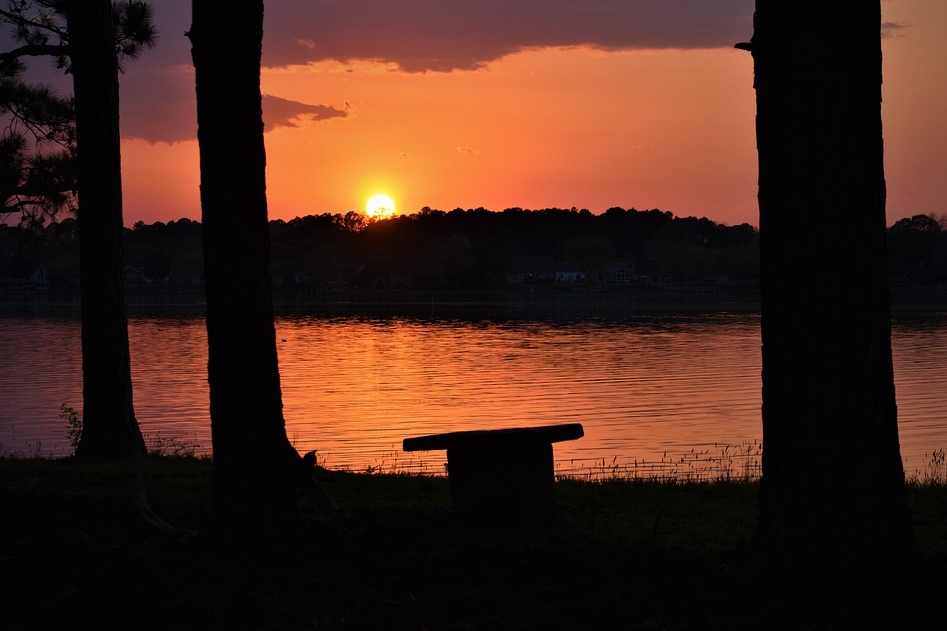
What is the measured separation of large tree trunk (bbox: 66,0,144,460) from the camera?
42.4 feet

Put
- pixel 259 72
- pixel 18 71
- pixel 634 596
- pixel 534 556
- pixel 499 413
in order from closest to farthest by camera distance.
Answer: pixel 634 596, pixel 534 556, pixel 259 72, pixel 18 71, pixel 499 413

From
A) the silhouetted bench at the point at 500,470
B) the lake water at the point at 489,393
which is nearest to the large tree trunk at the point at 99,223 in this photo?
the lake water at the point at 489,393

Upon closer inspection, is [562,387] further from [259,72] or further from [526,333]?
[526,333]

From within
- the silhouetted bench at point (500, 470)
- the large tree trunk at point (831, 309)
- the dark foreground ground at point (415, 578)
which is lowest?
the dark foreground ground at point (415, 578)

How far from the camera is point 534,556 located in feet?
23.7

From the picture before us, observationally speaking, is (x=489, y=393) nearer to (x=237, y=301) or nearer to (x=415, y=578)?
(x=237, y=301)

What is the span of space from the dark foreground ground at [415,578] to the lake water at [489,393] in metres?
6.94

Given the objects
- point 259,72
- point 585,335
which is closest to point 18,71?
point 259,72

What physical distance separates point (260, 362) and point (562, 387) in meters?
25.8

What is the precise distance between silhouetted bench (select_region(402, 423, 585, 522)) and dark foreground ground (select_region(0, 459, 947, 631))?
0.19 m

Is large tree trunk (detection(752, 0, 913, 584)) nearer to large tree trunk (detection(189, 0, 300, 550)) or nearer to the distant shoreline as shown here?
large tree trunk (detection(189, 0, 300, 550))

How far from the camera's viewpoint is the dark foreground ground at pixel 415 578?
5.84m

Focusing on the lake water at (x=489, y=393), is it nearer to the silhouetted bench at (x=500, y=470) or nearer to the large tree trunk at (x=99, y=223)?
the large tree trunk at (x=99, y=223)

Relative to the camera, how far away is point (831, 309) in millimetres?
6332
